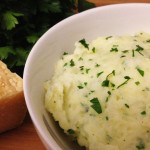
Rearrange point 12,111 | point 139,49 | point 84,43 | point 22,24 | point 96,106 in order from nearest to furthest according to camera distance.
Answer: point 96,106 < point 139,49 < point 84,43 < point 12,111 < point 22,24

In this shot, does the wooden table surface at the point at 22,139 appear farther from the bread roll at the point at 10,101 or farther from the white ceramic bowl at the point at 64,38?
the white ceramic bowl at the point at 64,38

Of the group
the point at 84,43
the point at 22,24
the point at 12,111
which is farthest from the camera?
the point at 22,24

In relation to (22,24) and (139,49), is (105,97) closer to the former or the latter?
(139,49)

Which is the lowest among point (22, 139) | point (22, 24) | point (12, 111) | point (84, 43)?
point (22, 139)

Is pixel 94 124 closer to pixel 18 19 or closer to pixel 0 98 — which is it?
pixel 0 98

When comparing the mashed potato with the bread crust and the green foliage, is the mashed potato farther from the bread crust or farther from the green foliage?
the green foliage

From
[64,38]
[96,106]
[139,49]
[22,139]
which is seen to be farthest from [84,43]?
[22,139]

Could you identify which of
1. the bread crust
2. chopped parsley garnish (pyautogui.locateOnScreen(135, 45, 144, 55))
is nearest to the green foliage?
the bread crust

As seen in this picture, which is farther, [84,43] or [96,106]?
[84,43]
